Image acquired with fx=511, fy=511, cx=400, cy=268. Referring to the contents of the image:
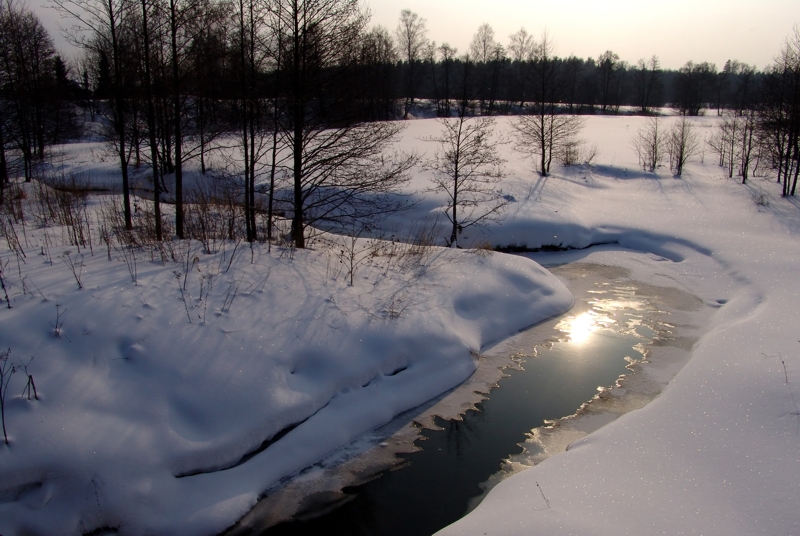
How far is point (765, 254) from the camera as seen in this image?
1401 centimetres

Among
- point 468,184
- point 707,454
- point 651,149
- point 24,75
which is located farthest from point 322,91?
point 651,149

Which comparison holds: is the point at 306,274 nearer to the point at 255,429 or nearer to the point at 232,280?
the point at 232,280

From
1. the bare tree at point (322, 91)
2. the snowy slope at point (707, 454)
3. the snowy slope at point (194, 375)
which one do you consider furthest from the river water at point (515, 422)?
the bare tree at point (322, 91)

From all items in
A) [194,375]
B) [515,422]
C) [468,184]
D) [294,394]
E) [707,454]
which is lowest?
[515,422]

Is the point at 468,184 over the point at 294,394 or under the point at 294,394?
over

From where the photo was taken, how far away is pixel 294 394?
652 centimetres

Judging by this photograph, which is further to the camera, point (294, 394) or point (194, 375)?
point (294, 394)

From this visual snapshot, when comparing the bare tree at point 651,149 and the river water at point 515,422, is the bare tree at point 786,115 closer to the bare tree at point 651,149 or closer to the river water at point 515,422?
the bare tree at point 651,149

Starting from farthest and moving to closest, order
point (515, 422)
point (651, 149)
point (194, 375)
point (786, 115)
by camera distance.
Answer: point (651, 149) < point (786, 115) < point (515, 422) < point (194, 375)

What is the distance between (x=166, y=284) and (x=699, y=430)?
722 centimetres

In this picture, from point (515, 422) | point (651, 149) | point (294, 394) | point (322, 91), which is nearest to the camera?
point (294, 394)

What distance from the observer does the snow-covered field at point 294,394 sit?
4750mm

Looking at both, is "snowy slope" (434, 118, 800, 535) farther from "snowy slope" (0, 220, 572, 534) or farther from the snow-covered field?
"snowy slope" (0, 220, 572, 534)

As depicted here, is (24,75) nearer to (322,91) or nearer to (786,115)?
(322,91)
